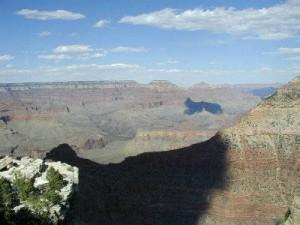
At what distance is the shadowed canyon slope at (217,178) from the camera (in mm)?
102812

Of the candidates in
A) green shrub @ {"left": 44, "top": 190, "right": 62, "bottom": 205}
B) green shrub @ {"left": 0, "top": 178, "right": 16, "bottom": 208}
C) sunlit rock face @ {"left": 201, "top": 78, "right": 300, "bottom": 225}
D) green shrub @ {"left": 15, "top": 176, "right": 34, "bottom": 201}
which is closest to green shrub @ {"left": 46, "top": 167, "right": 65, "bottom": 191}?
green shrub @ {"left": 44, "top": 190, "right": 62, "bottom": 205}

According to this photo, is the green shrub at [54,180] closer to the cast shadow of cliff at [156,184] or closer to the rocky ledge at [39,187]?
the rocky ledge at [39,187]

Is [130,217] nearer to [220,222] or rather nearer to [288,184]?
[220,222]

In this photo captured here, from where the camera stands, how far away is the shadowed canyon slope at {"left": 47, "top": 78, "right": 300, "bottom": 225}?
10281 cm

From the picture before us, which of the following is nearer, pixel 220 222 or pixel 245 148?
pixel 220 222

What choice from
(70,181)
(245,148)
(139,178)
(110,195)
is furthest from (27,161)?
(245,148)

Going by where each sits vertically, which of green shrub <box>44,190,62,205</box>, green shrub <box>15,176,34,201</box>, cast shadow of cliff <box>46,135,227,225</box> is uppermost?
green shrub <box>15,176,34,201</box>

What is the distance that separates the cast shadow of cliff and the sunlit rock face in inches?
102

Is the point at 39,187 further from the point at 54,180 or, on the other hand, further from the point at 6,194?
the point at 6,194

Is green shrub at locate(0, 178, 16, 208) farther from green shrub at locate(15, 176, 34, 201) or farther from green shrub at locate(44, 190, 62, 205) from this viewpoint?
green shrub at locate(44, 190, 62, 205)

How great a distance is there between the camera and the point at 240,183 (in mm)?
108500

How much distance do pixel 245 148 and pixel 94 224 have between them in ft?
132

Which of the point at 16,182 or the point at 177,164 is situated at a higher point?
the point at 16,182

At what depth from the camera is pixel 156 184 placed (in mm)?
110125
